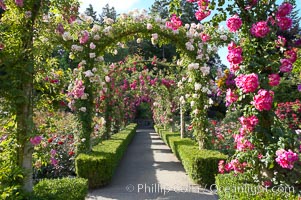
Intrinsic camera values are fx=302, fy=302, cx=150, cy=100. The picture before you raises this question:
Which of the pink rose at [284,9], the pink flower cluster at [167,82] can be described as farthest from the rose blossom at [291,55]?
the pink flower cluster at [167,82]

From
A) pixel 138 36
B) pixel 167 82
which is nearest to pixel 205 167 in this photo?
pixel 138 36

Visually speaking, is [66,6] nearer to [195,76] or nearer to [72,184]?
[72,184]

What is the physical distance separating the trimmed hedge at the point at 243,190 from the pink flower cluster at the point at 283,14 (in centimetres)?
163

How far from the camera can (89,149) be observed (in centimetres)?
608

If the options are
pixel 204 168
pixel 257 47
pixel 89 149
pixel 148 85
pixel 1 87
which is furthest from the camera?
pixel 148 85

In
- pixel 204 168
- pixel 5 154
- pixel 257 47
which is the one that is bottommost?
pixel 204 168

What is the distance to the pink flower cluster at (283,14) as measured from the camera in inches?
119

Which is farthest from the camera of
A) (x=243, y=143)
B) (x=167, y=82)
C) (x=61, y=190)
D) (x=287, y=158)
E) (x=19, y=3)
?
(x=167, y=82)

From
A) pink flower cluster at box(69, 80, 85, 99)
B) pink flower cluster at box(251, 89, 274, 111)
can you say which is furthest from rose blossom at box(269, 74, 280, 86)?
pink flower cluster at box(69, 80, 85, 99)

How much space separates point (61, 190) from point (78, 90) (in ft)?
8.59

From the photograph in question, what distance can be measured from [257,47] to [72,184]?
8.52 ft

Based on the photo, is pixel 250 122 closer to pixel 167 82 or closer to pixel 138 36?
pixel 138 36

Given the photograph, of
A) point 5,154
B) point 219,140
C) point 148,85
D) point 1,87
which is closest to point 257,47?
→ point 1,87

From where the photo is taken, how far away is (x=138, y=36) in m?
6.39
